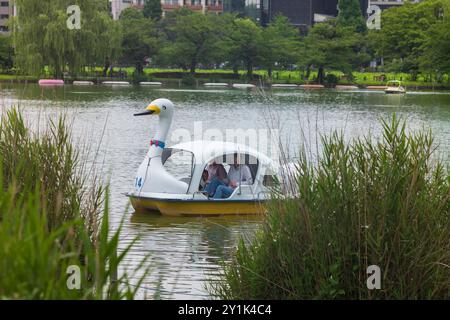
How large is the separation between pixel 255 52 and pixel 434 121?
168ft

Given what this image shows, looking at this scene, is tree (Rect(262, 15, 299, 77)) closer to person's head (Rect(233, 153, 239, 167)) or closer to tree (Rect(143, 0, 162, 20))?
tree (Rect(143, 0, 162, 20))

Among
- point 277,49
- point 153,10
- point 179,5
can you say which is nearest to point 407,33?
point 277,49

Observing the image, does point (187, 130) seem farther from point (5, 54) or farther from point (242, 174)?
point (5, 54)

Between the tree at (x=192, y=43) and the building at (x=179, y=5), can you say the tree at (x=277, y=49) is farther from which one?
the building at (x=179, y=5)

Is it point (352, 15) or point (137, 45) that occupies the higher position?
point (352, 15)

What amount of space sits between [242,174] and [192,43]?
254 feet

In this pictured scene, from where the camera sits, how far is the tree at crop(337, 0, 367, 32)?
111 m

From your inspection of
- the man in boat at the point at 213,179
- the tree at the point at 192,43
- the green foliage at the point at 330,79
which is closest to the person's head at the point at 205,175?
the man in boat at the point at 213,179

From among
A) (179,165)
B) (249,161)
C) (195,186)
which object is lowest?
(179,165)

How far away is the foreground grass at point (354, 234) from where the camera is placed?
27.9ft

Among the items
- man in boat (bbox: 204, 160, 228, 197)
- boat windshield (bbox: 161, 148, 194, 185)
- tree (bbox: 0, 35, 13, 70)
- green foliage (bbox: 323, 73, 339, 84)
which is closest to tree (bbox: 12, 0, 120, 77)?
tree (bbox: 0, 35, 13, 70)

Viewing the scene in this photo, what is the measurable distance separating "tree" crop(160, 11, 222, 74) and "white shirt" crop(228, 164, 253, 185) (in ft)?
245

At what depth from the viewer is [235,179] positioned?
58.4 feet

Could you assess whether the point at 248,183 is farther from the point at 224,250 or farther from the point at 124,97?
the point at 124,97
